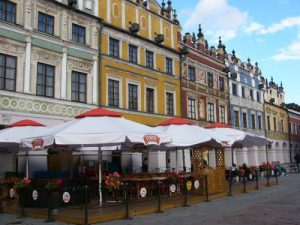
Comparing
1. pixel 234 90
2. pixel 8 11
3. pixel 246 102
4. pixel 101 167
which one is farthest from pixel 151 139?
pixel 246 102

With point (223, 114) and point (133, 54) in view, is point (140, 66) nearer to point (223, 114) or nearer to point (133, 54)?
point (133, 54)

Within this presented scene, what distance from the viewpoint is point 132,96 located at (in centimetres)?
2467

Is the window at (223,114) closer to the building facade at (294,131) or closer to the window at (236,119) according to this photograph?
the window at (236,119)

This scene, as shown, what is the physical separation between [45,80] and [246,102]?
Result: 24929 millimetres

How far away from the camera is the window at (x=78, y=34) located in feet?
69.8

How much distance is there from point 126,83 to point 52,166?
7.25 metres

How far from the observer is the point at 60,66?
794 inches

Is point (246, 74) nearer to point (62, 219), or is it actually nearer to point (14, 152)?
point (14, 152)

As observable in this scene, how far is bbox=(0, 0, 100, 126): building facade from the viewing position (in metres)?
17.9

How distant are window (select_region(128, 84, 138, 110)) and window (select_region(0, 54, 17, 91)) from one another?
26.5 feet

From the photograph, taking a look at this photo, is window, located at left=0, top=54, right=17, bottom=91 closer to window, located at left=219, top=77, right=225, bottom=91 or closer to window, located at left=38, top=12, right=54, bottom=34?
window, located at left=38, top=12, right=54, bottom=34

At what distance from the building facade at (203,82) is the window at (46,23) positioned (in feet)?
39.3

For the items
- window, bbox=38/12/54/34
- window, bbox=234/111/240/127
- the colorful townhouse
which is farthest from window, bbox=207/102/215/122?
window, bbox=38/12/54/34

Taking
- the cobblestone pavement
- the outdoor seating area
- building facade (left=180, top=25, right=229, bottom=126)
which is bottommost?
the cobblestone pavement
